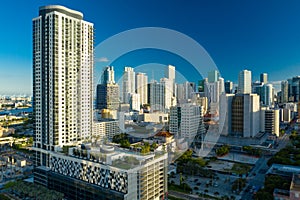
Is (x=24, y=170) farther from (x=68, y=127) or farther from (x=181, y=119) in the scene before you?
(x=181, y=119)

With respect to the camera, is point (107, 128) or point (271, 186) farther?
point (107, 128)

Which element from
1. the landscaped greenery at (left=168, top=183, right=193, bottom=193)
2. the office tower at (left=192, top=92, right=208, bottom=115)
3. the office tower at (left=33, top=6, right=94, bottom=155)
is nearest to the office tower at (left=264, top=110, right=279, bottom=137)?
the office tower at (left=192, top=92, right=208, bottom=115)

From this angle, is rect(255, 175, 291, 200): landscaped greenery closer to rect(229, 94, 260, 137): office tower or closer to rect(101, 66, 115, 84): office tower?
rect(101, 66, 115, 84): office tower

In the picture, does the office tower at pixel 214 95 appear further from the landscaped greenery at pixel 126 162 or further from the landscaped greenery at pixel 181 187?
the landscaped greenery at pixel 126 162

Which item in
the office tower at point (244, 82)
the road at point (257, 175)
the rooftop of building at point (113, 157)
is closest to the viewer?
the rooftop of building at point (113, 157)

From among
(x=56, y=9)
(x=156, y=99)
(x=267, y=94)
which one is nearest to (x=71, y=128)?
(x=56, y=9)

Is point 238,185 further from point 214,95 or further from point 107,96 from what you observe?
point 107,96

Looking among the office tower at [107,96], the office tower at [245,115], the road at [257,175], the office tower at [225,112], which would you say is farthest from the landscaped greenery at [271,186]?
the office tower at [107,96]

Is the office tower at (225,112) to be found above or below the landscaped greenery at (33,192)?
above
